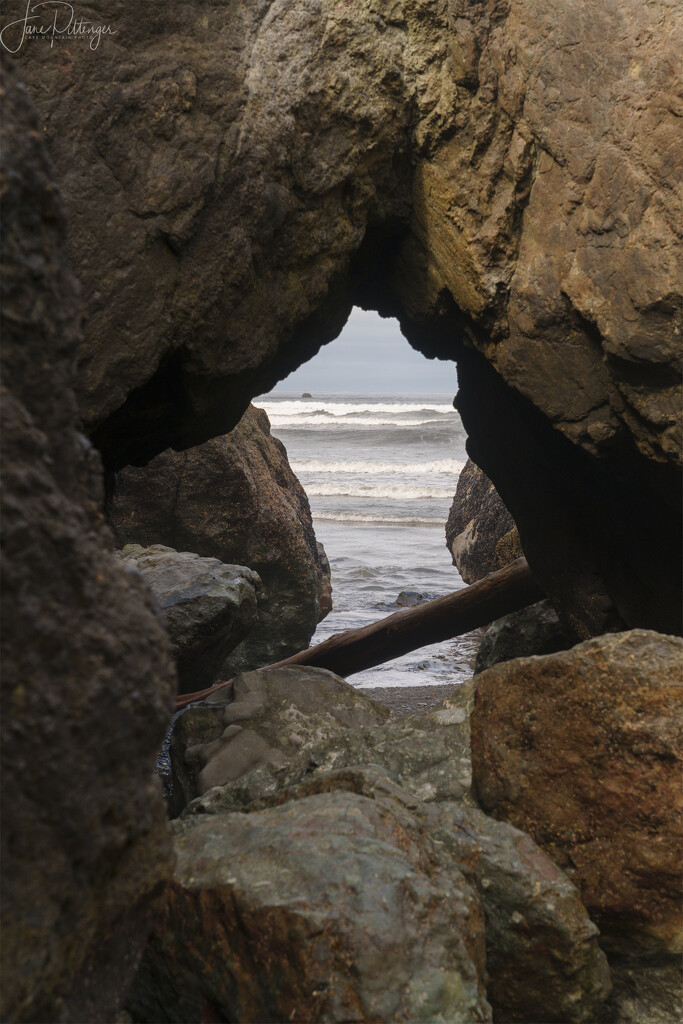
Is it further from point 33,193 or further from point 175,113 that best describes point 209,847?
point 175,113

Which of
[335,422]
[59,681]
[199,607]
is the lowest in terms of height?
[335,422]

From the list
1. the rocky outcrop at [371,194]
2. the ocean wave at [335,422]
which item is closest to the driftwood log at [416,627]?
the rocky outcrop at [371,194]

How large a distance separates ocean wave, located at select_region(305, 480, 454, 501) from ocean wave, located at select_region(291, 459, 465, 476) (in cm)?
212

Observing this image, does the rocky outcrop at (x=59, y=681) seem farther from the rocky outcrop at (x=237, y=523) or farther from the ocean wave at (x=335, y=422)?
the ocean wave at (x=335, y=422)

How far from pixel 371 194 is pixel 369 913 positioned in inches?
107

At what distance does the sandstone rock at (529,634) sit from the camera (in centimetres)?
581

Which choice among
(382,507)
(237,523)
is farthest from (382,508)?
(237,523)

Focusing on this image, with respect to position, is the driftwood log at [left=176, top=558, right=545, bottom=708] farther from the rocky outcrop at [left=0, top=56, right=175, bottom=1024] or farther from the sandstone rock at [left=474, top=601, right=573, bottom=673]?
the rocky outcrop at [left=0, top=56, right=175, bottom=1024]

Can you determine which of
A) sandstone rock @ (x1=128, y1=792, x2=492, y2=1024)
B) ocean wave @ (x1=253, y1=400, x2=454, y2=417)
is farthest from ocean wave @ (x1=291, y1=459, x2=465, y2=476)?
sandstone rock @ (x1=128, y1=792, x2=492, y2=1024)

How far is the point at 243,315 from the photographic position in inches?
127

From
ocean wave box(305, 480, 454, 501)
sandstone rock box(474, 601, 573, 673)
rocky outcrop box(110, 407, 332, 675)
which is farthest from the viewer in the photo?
ocean wave box(305, 480, 454, 501)

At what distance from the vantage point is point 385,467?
2494 centimetres

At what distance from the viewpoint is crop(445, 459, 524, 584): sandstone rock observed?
7.91 metres

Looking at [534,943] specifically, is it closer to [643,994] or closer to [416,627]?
[643,994]
